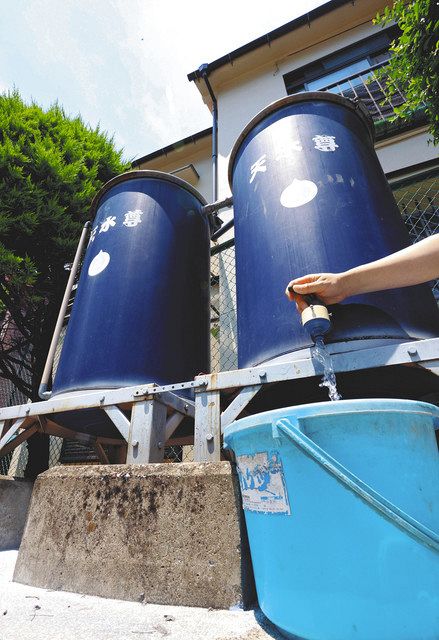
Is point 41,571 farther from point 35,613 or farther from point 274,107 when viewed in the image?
point 274,107

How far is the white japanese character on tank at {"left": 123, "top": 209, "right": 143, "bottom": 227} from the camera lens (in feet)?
9.31

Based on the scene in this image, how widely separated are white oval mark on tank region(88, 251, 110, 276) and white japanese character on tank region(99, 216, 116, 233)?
25 centimetres

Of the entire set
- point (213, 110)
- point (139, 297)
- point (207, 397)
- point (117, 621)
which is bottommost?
point (117, 621)

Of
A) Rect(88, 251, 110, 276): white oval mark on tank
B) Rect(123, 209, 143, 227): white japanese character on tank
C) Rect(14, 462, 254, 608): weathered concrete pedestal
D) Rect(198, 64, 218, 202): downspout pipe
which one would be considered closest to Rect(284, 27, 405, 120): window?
Rect(198, 64, 218, 202): downspout pipe

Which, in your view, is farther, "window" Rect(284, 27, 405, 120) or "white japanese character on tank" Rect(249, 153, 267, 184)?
"window" Rect(284, 27, 405, 120)

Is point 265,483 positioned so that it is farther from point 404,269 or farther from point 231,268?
point 231,268

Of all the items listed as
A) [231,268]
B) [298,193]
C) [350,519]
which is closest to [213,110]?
[231,268]

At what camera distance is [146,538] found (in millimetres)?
1481

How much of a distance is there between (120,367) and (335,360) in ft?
4.52

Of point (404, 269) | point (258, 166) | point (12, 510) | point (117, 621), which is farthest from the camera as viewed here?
point (12, 510)

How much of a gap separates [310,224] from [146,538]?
1791 mm

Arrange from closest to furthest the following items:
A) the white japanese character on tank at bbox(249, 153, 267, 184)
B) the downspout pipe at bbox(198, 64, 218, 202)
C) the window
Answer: the white japanese character on tank at bbox(249, 153, 267, 184), the window, the downspout pipe at bbox(198, 64, 218, 202)

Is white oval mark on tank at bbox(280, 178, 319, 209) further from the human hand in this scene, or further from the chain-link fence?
the chain-link fence

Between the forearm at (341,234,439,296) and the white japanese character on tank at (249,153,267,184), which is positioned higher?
the white japanese character on tank at (249,153,267,184)
